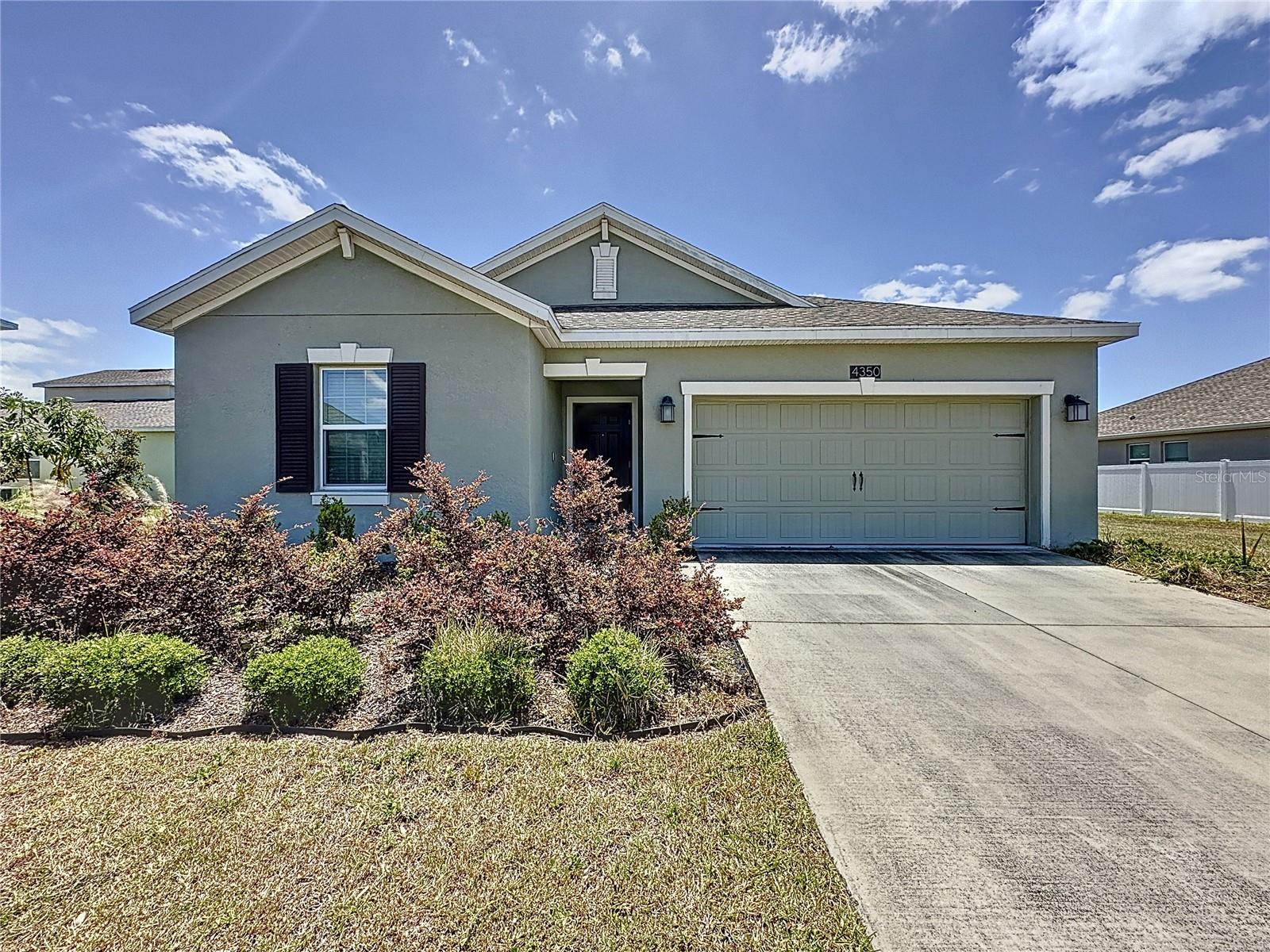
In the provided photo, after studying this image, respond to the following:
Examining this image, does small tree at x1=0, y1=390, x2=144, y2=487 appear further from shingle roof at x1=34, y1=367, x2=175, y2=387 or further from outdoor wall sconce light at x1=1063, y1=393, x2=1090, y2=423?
shingle roof at x1=34, y1=367, x2=175, y2=387

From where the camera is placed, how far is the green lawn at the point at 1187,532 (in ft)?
28.5

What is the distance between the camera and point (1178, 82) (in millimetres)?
8672

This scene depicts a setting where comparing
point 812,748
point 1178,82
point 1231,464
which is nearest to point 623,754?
point 812,748

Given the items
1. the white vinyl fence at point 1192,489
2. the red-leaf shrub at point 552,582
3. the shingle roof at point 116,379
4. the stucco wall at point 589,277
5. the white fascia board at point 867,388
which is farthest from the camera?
the shingle roof at point 116,379

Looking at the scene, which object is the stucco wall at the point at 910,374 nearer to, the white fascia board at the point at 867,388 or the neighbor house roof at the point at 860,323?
the white fascia board at the point at 867,388

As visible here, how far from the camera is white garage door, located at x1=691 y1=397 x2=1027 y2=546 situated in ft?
27.8

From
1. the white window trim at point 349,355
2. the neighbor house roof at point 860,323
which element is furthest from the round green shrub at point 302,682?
the neighbor house roof at point 860,323

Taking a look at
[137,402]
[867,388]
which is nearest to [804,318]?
[867,388]

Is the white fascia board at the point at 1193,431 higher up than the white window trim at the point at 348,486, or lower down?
higher up

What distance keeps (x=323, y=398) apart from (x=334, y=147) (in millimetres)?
5499

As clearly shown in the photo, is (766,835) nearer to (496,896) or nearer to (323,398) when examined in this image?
(496,896)

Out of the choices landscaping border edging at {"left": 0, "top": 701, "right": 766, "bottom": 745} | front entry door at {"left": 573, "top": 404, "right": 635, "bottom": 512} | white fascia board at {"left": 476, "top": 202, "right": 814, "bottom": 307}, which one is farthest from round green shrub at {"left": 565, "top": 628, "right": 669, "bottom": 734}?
white fascia board at {"left": 476, "top": 202, "right": 814, "bottom": 307}

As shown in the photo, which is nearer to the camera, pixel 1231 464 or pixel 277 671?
pixel 277 671

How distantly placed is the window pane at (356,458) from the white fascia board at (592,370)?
2603mm
